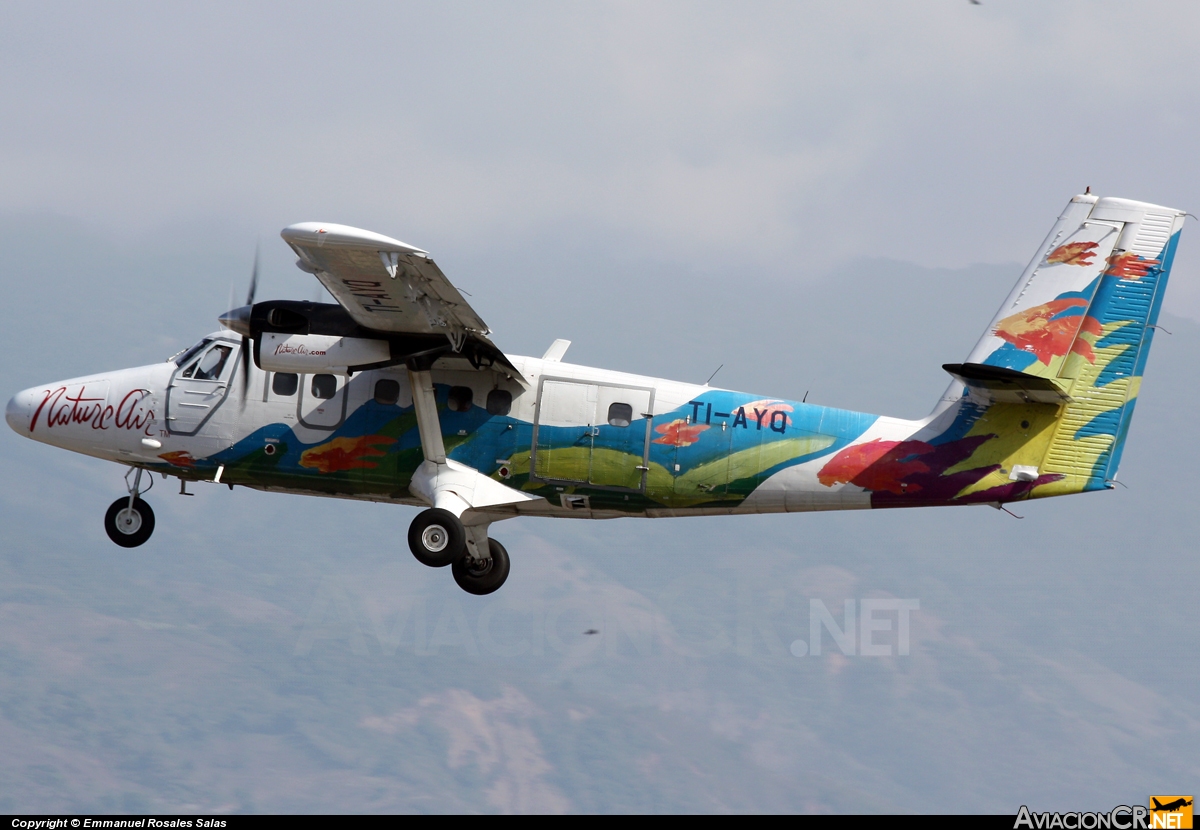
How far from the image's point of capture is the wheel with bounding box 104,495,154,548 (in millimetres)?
24859

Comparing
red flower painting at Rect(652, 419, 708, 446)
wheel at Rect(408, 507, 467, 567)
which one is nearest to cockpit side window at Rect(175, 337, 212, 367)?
wheel at Rect(408, 507, 467, 567)

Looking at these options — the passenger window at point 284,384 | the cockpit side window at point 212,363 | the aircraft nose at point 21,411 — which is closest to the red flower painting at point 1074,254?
the passenger window at point 284,384

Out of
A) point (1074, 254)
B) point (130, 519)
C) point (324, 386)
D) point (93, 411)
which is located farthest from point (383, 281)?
point (1074, 254)

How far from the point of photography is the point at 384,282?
20719 millimetres

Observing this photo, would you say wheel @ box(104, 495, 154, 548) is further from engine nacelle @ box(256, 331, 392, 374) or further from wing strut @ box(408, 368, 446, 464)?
wing strut @ box(408, 368, 446, 464)

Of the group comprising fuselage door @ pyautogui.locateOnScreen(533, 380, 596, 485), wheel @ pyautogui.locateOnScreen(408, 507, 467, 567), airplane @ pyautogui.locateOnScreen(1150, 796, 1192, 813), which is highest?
fuselage door @ pyautogui.locateOnScreen(533, 380, 596, 485)

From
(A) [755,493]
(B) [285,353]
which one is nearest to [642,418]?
(A) [755,493]

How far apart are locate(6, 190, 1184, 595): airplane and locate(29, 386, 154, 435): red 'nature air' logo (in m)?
0.04

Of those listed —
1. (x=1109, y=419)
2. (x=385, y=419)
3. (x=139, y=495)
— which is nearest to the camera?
(x=1109, y=419)

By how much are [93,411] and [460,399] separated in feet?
20.0

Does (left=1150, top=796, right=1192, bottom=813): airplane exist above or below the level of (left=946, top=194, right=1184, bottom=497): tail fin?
below
